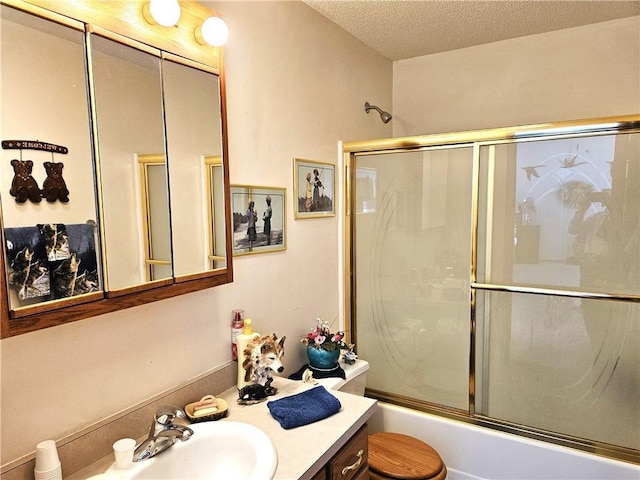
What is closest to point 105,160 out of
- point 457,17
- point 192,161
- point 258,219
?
point 192,161

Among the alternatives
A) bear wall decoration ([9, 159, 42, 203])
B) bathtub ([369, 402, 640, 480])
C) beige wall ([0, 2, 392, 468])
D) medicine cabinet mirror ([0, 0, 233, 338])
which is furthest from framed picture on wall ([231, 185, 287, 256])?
bathtub ([369, 402, 640, 480])

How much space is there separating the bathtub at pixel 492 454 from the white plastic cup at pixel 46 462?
70.9 inches

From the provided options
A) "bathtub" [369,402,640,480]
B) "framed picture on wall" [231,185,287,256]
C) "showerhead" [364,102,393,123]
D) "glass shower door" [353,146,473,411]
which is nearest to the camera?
"framed picture on wall" [231,185,287,256]

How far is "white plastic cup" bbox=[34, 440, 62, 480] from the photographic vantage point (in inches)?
39.1

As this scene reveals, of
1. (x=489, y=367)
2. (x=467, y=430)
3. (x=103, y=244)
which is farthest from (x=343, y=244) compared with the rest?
(x=103, y=244)

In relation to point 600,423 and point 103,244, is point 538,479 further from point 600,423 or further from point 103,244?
point 103,244

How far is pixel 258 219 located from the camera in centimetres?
179

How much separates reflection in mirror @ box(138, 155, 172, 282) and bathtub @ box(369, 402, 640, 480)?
5.59ft

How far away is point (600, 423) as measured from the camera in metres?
2.01

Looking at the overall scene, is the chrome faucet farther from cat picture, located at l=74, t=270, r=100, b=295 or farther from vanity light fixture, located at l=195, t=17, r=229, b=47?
vanity light fixture, located at l=195, t=17, r=229, b=47

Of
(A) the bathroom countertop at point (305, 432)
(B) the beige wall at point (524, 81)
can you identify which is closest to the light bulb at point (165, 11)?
(A) the bathroom countertop at point (305, 432)

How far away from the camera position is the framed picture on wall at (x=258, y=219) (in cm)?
168

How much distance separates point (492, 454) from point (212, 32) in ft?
7.67

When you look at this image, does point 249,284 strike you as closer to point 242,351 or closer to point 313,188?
point 242,351
